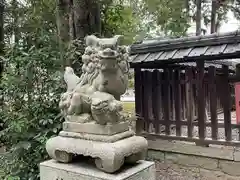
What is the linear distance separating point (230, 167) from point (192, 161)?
2.16 ft

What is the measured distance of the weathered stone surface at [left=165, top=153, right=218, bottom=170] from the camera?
4875 mm

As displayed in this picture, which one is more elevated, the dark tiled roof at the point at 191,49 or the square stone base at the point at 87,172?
the dark tiled roof at the point at 191,49

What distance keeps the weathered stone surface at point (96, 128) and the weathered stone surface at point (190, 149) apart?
298 cm

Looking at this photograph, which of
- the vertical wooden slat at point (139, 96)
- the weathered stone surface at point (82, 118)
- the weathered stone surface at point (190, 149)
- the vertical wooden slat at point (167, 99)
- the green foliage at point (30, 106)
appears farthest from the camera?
the vertical wooden slat at point (139, 96)

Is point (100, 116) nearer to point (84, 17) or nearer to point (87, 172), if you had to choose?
point (87, 172)

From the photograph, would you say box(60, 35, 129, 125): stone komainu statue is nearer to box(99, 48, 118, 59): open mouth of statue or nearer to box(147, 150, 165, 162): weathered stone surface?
box(99, 48, 118, 59): open mouth of statue

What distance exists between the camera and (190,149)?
5.11 metres

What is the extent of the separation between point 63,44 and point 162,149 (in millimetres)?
2701

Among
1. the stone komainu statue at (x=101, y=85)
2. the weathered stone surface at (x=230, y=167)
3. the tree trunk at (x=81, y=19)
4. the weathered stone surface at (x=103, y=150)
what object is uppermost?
the tree trunk at (x=81, y=19)

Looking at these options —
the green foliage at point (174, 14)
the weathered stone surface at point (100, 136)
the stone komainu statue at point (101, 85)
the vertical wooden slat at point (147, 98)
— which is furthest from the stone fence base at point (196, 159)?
the green foliage at point (174, 14)

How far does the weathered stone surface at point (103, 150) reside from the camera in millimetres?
2090

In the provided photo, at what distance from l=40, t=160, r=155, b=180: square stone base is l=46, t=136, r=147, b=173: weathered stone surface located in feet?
0.18

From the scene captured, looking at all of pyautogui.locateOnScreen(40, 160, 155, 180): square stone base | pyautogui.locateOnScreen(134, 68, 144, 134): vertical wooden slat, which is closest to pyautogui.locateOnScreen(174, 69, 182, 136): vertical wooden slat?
pyautogui.locateOnScreen(134, 68, 144, 134): vertical wooden slat

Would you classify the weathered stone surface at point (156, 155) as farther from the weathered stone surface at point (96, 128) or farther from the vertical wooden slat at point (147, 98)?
the weathered stone surface at point (96, 128)
